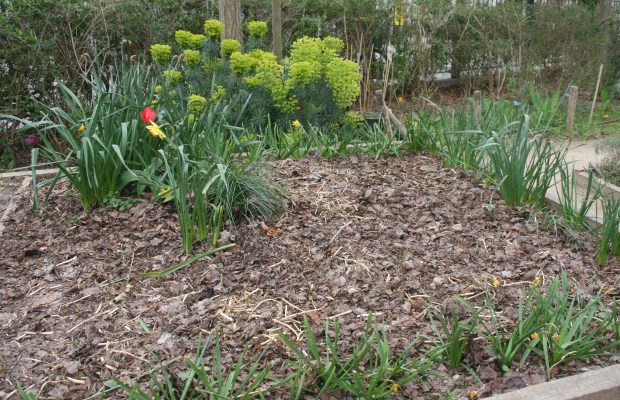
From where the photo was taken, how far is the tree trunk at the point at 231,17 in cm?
643

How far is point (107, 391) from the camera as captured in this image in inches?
90.2

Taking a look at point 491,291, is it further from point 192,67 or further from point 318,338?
point 192,67

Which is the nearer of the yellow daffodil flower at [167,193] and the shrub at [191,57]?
the yellow daffodil flower at [167,193]

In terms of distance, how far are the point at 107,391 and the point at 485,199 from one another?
2.64 m

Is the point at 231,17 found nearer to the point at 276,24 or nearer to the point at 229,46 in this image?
the point at 276,24

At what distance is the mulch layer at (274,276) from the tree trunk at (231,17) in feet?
9.30

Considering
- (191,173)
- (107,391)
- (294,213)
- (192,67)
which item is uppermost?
(192,67)

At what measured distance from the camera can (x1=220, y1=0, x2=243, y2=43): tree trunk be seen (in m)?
6.43

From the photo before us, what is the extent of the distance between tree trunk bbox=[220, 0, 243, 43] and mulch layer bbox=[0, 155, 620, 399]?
283 centimetres

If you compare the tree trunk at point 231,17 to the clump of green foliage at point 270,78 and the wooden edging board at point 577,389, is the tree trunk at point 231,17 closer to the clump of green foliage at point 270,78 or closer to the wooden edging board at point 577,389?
the clump of green foliage at point 270,78

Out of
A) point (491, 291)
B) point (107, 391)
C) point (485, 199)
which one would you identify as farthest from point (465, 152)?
point (107, 391)

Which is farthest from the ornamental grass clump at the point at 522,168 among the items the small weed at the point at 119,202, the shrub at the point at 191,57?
the shrub at the point at 191,57

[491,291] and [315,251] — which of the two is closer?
[491,291]

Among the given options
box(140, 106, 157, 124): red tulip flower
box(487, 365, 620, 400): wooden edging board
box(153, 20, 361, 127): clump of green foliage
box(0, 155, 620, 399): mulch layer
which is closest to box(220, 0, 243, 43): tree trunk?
box(153, 20, 361, 127): clump of green foliage
